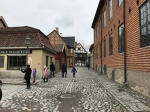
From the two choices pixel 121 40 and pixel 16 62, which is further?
pixel 16 62

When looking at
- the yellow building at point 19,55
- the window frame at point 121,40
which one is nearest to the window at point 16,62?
the yellow building at point 19,55

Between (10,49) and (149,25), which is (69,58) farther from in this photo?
(149,25)

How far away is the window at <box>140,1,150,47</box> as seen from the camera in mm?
8961

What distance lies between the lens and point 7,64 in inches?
745

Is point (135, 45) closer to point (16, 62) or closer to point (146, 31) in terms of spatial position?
point (146, 31)

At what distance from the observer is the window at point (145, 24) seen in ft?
29.4

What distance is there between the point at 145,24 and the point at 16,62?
1358 centimetres

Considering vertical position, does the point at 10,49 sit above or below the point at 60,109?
above

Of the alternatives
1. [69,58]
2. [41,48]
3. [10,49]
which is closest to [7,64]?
[10,49]

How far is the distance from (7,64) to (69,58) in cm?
4203

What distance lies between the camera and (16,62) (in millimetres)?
18984

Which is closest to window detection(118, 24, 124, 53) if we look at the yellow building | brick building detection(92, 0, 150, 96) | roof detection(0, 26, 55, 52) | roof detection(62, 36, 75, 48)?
brick building detection(92, 0, 150, 96)

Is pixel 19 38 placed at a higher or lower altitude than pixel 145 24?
higher

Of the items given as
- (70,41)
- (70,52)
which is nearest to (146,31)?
(70,52)
